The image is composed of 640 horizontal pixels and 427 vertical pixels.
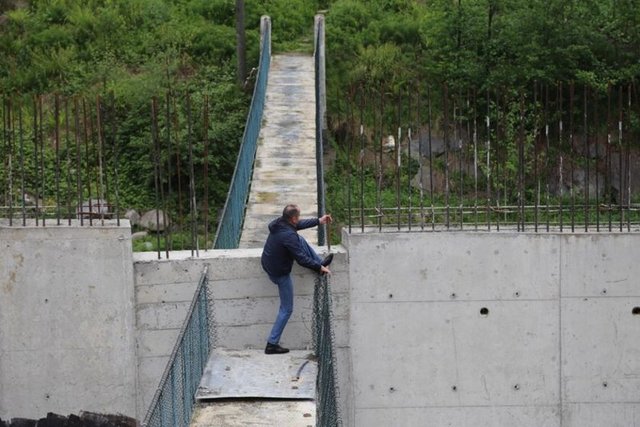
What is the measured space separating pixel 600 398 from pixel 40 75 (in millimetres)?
12477

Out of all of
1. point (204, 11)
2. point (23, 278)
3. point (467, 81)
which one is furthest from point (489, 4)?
point (23, 278)

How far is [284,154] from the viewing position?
55.6 feet

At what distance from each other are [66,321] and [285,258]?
244 centimetres

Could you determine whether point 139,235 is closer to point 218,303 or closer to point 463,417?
point 218,303

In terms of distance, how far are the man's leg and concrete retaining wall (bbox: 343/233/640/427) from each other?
951 millimetres

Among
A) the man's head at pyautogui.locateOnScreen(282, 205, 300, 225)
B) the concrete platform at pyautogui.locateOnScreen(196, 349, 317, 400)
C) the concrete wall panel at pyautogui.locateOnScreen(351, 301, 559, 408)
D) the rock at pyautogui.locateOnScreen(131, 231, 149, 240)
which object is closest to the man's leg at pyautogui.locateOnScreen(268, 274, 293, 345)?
the concrete platform at pyautogui.locateOnScreen(196, 349, 317, 400)

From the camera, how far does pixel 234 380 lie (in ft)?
36.0

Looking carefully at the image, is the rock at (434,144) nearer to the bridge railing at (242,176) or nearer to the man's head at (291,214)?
the bridge railing at (242,176)

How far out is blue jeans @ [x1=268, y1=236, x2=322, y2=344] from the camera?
38.8 ft

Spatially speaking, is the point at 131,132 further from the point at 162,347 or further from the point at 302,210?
the point at 162,347

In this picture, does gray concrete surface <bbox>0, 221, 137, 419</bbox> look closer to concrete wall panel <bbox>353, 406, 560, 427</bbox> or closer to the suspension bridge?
the suspension bridge

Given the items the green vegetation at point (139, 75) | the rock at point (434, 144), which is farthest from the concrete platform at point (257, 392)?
the rock at point (434, 144)

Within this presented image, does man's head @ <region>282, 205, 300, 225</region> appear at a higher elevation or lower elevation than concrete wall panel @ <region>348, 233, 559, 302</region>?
higher

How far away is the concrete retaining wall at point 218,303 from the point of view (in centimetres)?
1227
